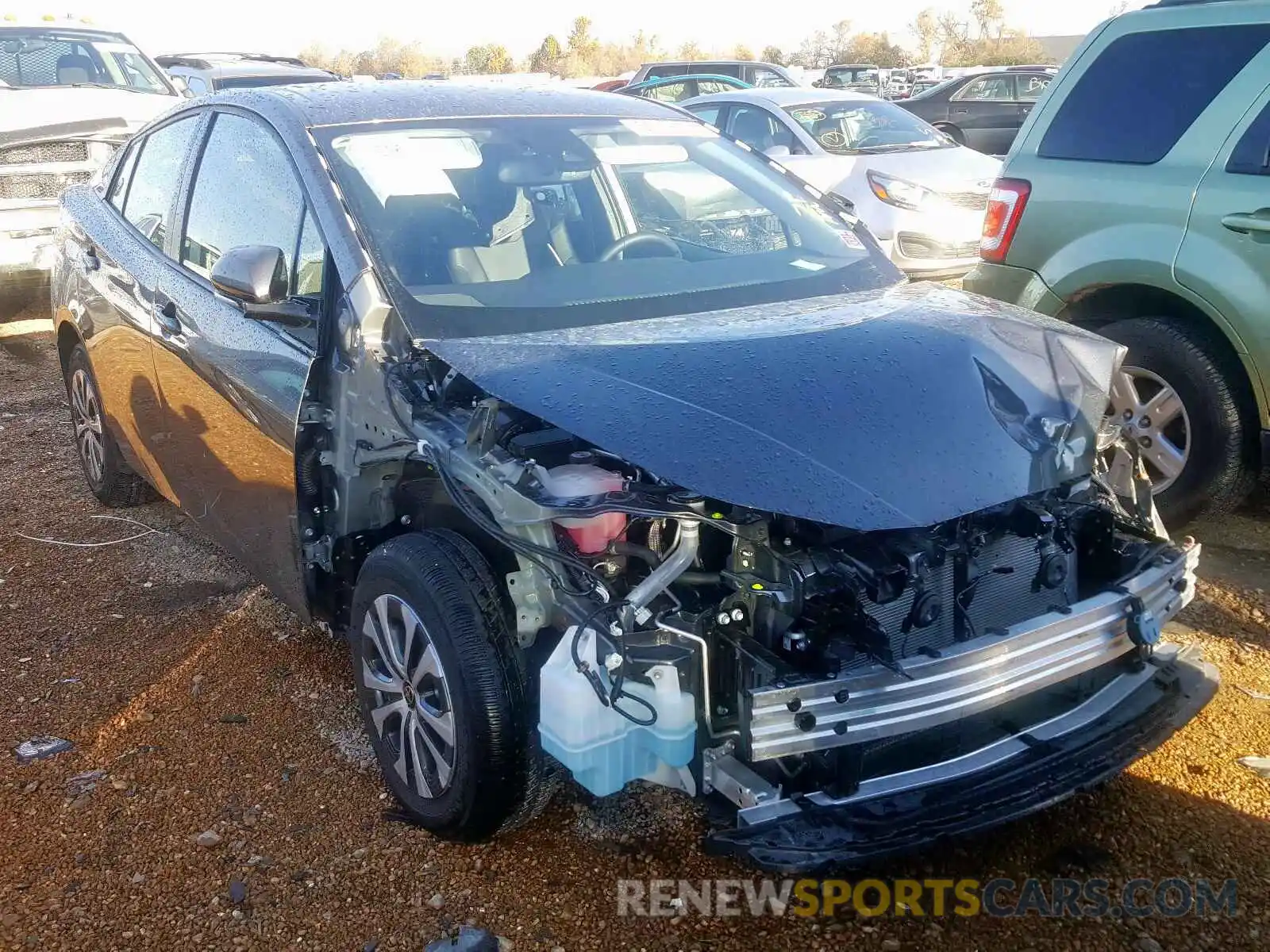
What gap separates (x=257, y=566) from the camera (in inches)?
145

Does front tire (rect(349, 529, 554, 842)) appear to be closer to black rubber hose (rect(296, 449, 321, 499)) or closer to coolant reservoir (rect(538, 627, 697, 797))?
coolant reservoir (rect(538, 627, 697, 797))

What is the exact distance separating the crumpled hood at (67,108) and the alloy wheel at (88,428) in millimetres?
3442

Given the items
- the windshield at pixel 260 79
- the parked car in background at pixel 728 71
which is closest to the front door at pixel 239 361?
the windshield at pixel 260 79

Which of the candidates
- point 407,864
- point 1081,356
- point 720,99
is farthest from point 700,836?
point 720,99

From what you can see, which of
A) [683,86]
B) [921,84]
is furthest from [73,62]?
[921,84]

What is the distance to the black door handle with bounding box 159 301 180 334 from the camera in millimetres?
3814

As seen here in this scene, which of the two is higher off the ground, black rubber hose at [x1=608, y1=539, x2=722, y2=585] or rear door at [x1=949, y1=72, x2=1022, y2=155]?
rear door at [x1=949, y1=72, x2=1022, y2=155]

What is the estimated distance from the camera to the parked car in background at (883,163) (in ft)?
28.8

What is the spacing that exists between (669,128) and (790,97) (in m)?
6.77

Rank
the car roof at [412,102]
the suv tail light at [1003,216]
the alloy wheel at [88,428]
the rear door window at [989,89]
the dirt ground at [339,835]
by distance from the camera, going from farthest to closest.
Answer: the rear door window at [989,89]
the alloy wheel at [88,428]
the suv tail light at [1003,216]
the car roof at [412,102]
the dirt ground at [339,835]

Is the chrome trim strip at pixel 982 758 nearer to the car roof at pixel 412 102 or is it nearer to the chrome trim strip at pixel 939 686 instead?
the chrome trim strip at pixel 939 686

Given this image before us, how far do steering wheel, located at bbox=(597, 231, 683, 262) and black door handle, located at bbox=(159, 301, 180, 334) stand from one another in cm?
153

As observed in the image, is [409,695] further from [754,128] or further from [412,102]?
[754,128]

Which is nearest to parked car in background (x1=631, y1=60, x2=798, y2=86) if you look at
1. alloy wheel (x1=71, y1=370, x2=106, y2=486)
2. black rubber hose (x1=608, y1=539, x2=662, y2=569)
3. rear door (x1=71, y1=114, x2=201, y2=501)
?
alloy wheel (x1=71, y1=370, x2=106, y2=486)
